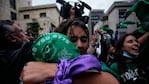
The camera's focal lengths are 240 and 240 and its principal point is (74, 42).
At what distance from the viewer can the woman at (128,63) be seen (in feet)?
7.70

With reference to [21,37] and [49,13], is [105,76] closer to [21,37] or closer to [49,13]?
[21,37]

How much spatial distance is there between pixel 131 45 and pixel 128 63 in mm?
317

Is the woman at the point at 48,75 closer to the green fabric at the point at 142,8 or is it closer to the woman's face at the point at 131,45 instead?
the green fabric at the point at 142,8

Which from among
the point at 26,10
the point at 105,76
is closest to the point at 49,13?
the point at 26,10

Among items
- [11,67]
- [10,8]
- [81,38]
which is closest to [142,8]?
[81,38]

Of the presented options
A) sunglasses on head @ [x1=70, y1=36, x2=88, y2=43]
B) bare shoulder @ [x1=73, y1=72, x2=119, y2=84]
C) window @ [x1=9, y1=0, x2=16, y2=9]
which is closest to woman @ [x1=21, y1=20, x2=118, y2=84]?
bare shoulder @ [x1=73, y1=72, x2=119, y2=84]

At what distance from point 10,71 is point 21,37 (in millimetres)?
475

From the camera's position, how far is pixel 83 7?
368 cm

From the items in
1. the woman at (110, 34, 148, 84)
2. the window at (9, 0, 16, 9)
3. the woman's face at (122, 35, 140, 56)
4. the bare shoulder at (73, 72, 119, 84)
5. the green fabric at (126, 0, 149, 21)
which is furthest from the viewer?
the window at (9, 0, 16, 9)

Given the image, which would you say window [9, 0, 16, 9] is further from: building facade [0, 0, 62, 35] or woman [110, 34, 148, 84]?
woman [110, 34, 148, 84]

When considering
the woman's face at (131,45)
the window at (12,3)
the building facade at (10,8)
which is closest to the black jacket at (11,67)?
the woman's face at (131,45)

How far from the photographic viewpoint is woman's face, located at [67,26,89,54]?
72.7 inches

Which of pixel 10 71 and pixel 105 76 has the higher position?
pixel 105 76

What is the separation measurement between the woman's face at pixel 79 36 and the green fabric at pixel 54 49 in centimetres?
57
